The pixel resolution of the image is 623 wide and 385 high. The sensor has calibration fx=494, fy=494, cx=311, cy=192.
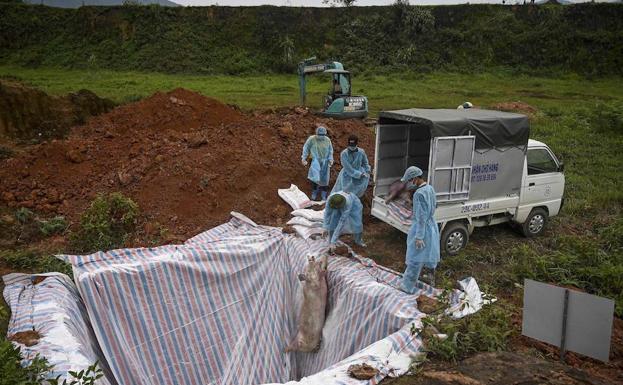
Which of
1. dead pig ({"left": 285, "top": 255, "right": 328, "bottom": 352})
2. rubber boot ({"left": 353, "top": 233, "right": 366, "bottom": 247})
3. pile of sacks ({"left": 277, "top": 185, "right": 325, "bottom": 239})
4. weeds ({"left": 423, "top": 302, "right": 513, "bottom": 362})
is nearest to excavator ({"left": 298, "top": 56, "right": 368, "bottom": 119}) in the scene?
pile of sacks ({"left": 277, "top": 185, "right": 325, "bottom": 239})

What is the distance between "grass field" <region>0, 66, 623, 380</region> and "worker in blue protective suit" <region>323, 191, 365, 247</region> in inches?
22.3

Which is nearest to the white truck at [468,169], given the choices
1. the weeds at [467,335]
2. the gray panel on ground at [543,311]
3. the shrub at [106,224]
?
the weeds at [467,335]

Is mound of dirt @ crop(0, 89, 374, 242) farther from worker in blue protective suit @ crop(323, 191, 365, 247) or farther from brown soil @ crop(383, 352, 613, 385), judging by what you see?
brown soil @ crop(383, 352, 613, 385)

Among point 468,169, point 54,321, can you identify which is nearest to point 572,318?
point 468,169

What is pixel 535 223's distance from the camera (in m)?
8.66

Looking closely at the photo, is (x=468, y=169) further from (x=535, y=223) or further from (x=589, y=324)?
(x=589, y=324)

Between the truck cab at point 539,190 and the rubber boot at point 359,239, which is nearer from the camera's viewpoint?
the rubber boot at point 359,239

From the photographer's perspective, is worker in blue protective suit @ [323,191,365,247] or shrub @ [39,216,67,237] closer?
worker in blue protective suit @ [323,191,365,247]

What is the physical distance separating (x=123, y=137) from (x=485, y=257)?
375 inches

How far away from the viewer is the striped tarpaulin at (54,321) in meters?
4.80

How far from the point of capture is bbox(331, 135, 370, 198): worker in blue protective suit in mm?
8195

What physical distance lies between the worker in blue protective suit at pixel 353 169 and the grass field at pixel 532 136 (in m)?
0.95

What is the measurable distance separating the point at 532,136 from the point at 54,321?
1404cm

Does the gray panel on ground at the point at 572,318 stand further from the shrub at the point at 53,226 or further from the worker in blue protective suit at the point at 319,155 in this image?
the shrub at the point at 53,226
